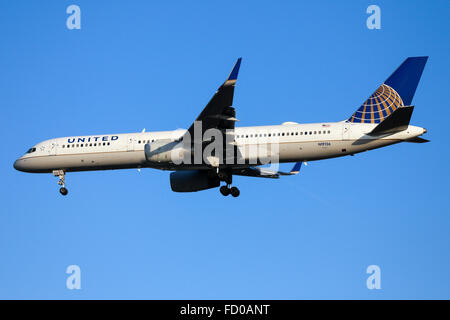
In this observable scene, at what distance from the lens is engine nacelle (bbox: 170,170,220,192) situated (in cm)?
4244

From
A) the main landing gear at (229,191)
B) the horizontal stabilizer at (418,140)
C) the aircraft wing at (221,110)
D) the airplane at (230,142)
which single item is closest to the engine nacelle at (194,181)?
the airplane at (230,142)

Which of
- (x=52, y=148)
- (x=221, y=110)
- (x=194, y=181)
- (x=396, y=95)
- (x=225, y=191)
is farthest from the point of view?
(x=194, y=181)

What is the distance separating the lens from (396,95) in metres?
38.3

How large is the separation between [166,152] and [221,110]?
459 centimetres

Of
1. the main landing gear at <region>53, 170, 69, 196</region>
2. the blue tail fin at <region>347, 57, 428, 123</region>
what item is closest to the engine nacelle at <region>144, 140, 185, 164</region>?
the main landing gear at <region>53, 170, 69, 196</region>

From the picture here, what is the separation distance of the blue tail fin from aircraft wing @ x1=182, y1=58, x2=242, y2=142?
7495 mm

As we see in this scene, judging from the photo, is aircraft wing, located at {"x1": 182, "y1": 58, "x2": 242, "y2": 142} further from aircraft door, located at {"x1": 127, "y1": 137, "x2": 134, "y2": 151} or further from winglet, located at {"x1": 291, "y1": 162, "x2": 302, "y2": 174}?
winglet, located at {"x1": 291, "y1": 162, "x2": 302, "y2": 174}

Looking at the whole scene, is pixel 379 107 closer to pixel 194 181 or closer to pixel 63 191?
pixel 194 181

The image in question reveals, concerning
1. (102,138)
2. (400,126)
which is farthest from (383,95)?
(102,138)

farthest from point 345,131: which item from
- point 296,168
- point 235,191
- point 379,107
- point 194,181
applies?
point 194,181

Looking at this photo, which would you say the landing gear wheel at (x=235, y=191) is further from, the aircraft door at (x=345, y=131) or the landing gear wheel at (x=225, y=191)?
the aircraft door at (x=345, y=131)

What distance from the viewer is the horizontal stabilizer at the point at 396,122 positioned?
3400cm

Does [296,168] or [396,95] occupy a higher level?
[396,95]
